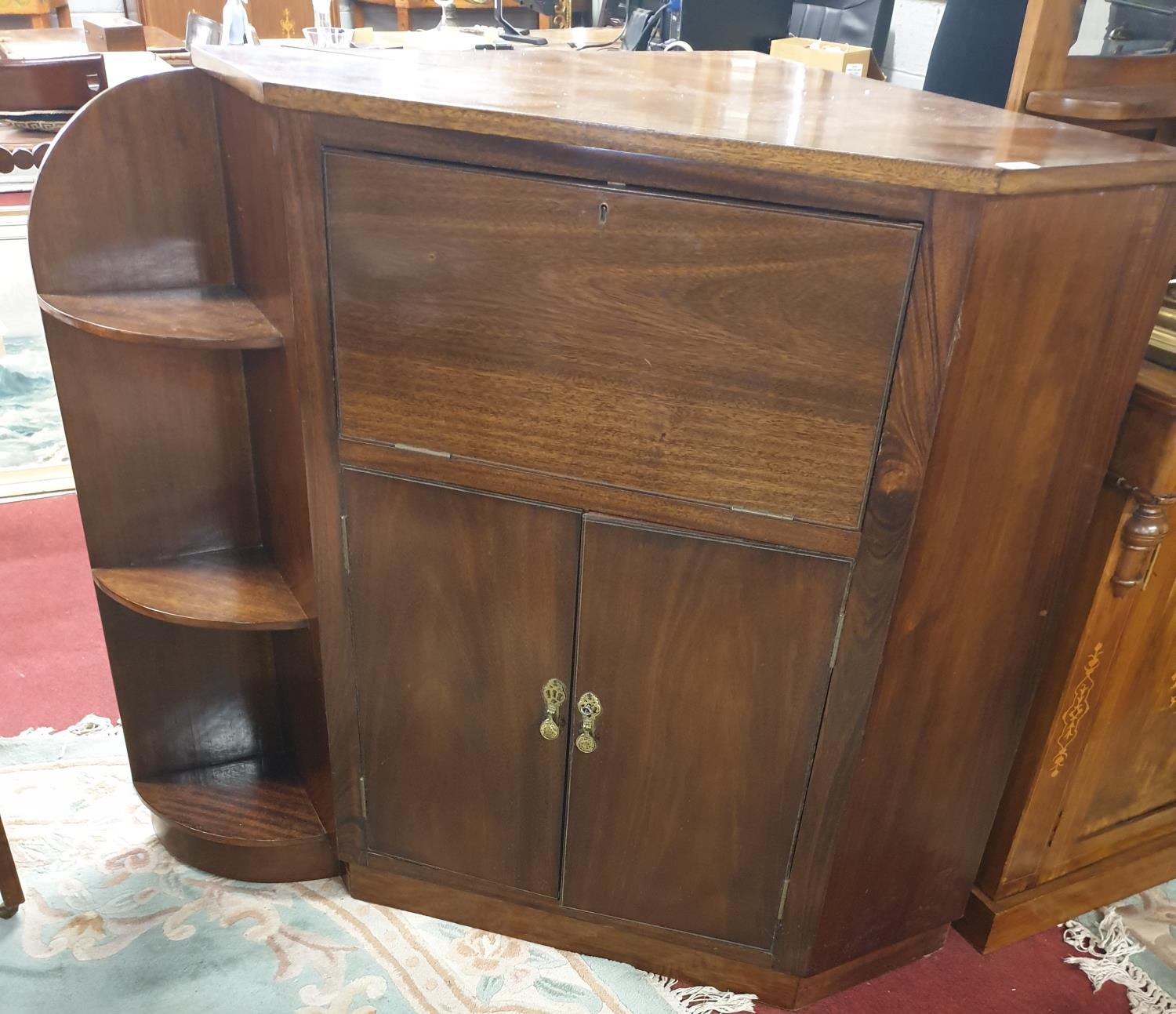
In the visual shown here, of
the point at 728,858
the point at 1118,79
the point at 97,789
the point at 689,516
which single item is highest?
the point at 1118,79

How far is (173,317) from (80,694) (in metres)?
0.95

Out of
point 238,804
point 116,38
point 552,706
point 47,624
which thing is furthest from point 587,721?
point 116,38

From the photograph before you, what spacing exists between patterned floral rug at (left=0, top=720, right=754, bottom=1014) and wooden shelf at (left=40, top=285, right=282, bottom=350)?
0.82 metres

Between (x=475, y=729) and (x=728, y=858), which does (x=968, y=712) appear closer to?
(x=728, y=858)

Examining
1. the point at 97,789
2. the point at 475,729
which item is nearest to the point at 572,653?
the point at 475,729

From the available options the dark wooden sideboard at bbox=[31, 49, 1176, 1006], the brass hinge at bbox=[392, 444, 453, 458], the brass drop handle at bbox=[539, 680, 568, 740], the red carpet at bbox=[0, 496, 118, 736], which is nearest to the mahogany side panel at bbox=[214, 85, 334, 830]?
the dark wooden sideboard at bbox=[31, 49, 1176, 1006]

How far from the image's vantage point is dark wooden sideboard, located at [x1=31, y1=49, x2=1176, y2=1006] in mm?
942

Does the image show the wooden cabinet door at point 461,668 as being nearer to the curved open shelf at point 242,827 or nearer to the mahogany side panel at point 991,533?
the curved open shelf at point 242,827

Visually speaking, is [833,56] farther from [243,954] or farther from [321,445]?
[243,954]

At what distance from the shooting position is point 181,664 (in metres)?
1.53

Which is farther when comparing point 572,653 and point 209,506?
point 209,506

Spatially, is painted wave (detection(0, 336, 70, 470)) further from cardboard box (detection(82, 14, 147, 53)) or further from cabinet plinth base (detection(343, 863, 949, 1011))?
cabinet plinth base (detection(343, 863, 949, 1011))

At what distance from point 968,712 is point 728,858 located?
0.34m

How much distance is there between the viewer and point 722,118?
999 mm
